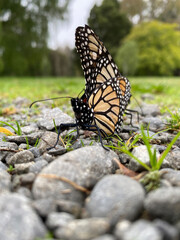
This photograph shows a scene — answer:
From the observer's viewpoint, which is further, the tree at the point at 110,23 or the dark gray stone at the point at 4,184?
the tree at the point at 110,23

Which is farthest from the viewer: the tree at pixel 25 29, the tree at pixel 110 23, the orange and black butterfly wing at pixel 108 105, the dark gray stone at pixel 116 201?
the tree at pixel 110 23

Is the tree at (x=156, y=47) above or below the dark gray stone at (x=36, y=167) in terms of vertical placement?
above

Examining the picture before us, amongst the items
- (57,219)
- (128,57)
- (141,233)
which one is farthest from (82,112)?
(128,57)

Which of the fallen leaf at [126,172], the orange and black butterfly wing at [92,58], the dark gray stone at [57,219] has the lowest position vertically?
the fallen leaf at [126,172]

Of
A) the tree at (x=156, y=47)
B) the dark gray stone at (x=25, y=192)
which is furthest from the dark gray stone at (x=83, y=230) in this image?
the tree at (x=156, y=47)

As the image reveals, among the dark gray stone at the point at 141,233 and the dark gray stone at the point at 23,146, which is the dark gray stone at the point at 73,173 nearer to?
the dark gray stone at the point at 141,233

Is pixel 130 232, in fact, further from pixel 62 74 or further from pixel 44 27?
pixel 62 74

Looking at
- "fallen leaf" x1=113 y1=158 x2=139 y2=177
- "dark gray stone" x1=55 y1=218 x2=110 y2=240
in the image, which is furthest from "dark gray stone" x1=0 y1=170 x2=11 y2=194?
"fallen leaf" x1=113 y1=158 x2=139 y2=177

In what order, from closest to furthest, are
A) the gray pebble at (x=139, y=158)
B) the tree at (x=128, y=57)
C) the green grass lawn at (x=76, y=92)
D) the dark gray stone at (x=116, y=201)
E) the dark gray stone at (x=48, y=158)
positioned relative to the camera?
the dark gray stone at (x=116, y=201)
the gray pebble at (x=139, y=158)
the dark gray stone at (x=48, y=158)
the green grass lawn at (x=76, y=92)
the tree at (x=128, y=57)
